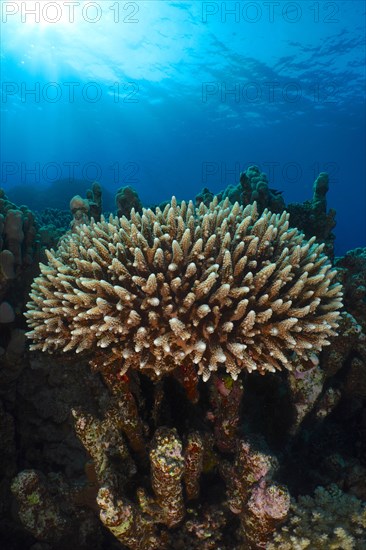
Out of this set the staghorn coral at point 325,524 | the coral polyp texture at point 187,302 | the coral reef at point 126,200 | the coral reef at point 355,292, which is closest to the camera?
the coral polyp texture at point 187,302

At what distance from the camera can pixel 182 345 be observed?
2.94 meters

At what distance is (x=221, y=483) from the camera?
3.83 m

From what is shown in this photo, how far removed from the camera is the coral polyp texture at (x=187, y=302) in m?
2.95

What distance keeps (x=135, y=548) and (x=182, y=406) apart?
1.29 metres

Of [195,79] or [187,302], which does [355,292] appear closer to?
[187,302]

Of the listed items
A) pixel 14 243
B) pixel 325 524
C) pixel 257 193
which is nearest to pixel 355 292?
pixel 257 193

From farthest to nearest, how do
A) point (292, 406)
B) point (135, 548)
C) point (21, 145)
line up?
point (21, 145) < point (292, 406) < point (135, 548)

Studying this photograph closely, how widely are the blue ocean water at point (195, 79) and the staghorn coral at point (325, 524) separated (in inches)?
1037

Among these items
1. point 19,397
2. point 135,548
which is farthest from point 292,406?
point 19,397

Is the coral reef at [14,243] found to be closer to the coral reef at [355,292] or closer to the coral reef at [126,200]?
the coral reef at [126,200]

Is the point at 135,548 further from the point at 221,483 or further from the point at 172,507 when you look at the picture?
the point at 221,483

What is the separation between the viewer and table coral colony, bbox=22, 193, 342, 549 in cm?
295

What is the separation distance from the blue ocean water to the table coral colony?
24.9 metres

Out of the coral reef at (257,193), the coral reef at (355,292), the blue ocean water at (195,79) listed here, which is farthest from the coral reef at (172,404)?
A: the blue ocean water at (195,79)
